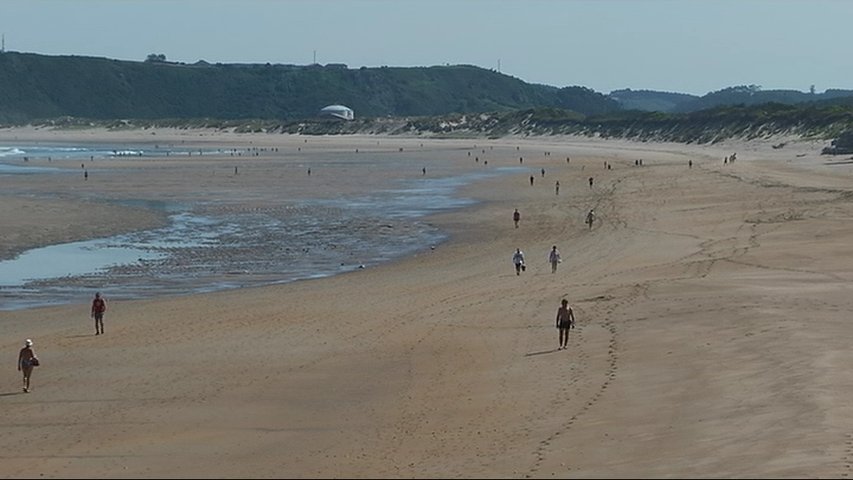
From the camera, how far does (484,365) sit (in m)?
19.7

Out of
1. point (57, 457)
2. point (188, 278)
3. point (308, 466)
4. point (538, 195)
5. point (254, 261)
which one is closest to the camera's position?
point (308, 466)

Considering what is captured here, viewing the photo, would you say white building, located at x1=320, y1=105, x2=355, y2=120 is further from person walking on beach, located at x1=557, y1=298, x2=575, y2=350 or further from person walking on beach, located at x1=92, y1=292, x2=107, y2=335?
person walking on beach, located at x1=557, y1=298, x2=575, y2=350

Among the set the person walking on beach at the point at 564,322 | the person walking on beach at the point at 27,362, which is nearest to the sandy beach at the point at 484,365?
the person walking on beach at the point at 27,362

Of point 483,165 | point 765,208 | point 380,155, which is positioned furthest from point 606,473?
point 380,155

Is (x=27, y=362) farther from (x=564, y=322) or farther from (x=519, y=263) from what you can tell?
(x=519, y=263)

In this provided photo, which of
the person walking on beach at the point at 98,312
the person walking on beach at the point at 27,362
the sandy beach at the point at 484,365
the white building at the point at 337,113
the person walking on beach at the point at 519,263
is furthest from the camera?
the white building at the point at 337,113

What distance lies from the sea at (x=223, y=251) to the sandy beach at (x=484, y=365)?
58.8 inches

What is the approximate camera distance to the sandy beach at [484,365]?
44.8 ft

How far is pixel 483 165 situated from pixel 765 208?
41875 mm

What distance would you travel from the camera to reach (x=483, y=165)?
8319cm

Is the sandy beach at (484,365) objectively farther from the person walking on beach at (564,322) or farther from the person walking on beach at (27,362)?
the person walking on beach at (564,322)

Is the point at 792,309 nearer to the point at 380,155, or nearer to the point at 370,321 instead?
the point at 370,321

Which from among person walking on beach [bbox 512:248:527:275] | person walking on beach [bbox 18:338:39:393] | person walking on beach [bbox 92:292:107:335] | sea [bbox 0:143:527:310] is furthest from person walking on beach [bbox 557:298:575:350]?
sea [bbox 0:143:527:310]

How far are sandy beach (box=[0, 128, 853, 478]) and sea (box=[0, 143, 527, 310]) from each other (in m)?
1.49
